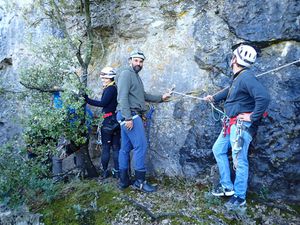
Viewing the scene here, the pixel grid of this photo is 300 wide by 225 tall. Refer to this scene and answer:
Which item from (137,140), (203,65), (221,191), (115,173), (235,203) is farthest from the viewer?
(115,173)

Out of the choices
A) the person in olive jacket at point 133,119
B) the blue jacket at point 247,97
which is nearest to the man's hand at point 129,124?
the person in olive jacket at point 133,119

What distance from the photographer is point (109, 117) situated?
23.6ft

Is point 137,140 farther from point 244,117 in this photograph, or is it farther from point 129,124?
point 244,117

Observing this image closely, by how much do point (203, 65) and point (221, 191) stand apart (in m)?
2.46

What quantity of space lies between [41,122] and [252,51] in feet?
12.6

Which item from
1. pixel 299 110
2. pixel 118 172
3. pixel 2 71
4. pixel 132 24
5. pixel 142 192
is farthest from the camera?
pixel 2 71

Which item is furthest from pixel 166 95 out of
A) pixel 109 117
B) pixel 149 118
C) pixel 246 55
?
pixel 246 55

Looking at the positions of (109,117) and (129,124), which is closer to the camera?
(129,124)

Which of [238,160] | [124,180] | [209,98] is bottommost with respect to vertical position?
[124,180]

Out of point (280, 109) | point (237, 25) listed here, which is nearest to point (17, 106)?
point (237, 25)

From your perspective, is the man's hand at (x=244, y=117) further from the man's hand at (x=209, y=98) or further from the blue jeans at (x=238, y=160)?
the man's hand at (x=209, y=98)

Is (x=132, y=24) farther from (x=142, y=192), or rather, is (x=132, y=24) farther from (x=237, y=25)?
(x=142, y=192)

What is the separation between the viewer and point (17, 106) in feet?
25.3

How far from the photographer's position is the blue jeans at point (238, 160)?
5777 millimetres
